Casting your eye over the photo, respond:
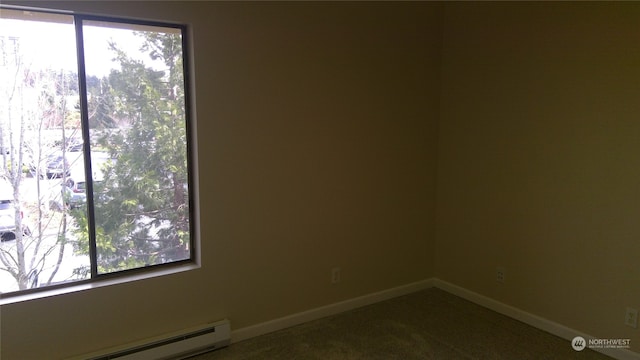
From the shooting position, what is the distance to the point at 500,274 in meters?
3.55

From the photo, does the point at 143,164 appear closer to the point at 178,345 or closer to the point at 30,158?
the point at 30,158

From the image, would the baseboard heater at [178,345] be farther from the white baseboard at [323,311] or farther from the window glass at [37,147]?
the window glass at [37,147]

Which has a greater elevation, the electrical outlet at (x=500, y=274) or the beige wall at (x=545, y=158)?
the beige wall at (x=545, y=158)

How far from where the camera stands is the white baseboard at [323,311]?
308 centimetres

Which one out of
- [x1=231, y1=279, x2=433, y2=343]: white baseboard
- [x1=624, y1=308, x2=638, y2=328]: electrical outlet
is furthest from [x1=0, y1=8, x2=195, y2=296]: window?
[x1=624, y1=308, x2=638, y2=328]: electrical outlet

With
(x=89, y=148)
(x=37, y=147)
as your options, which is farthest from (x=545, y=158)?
(x=37, y=147)

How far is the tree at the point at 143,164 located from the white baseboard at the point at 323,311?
2.41ft

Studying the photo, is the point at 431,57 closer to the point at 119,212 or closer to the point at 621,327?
the point at 621,327

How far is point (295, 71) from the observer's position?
3113 millimetres

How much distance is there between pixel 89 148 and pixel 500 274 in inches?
124

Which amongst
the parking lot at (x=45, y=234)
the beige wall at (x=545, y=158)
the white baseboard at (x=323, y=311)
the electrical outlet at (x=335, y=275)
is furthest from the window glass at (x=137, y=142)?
the beige wall at (x=545, y=158)

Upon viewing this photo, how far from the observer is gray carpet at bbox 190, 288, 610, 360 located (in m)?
2.89

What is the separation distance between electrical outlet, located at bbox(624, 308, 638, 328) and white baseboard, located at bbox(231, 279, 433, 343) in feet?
5.27

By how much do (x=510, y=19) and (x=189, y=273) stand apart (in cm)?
301
